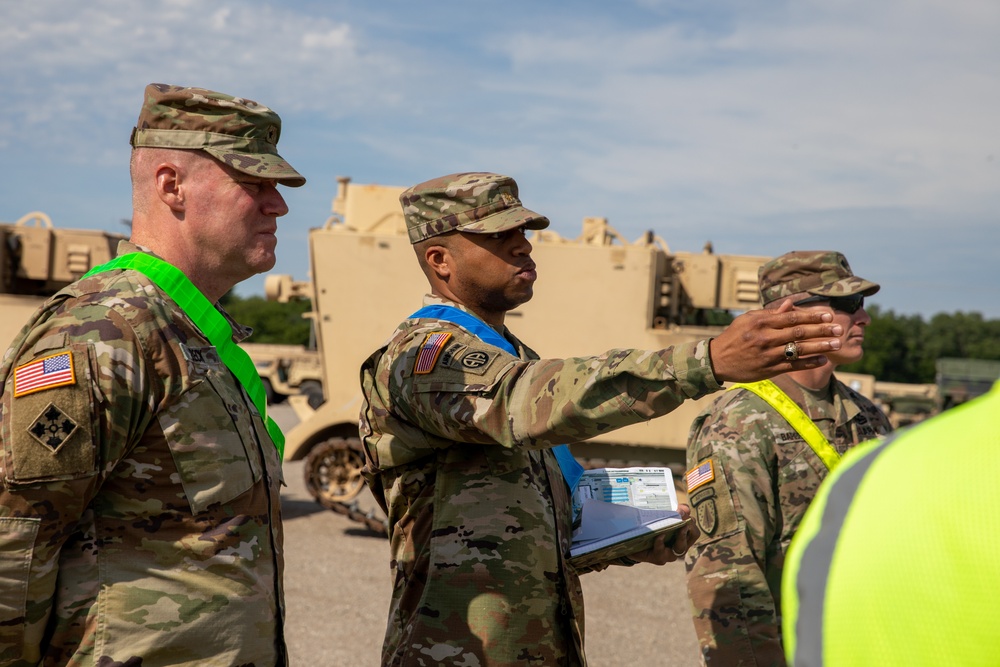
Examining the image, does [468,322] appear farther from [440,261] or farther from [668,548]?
[668,548]

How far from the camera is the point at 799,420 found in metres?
3.42

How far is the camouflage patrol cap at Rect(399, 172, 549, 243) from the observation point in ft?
8.93

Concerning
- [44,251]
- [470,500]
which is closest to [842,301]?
[470,500]

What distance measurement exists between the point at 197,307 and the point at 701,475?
182 centimetres

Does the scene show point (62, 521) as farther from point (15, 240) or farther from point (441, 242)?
point (15, 240)

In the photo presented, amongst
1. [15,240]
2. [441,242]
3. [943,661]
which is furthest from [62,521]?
[15,240]

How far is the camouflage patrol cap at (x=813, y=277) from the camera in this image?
12.2 feet

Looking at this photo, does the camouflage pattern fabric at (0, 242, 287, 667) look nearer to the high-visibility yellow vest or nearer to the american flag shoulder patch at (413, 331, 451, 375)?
the american flag shoulder patch at (413, 331, 451, 375)

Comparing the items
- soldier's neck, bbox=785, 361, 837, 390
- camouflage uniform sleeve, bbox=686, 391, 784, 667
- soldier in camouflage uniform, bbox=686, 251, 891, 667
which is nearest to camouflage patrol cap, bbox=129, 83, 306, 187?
soldier in camouflage uniform, bbox=686, 251, 891, 667

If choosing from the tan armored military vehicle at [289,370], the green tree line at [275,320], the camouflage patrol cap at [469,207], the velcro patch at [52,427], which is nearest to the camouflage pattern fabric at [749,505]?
the camouflage patrol cap at [469,207]

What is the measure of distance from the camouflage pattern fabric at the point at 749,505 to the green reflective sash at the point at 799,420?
0.02 metres

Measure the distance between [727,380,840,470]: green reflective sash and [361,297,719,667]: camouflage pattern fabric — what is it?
1.06m

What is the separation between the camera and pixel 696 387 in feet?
6.61

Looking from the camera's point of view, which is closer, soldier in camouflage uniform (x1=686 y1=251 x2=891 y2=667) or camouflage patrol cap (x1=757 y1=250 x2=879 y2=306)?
soldier in camouflage uniform (x1=686 y1=251 x2=891 y2=667)
